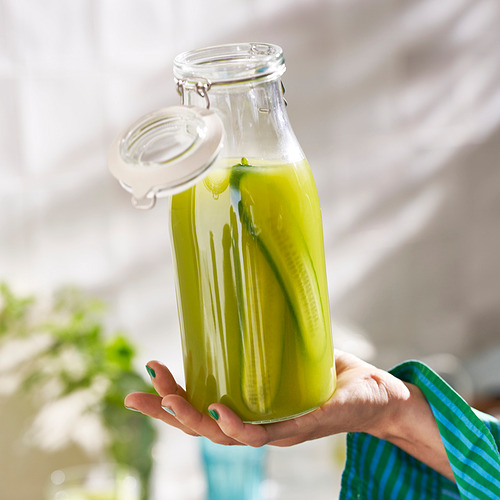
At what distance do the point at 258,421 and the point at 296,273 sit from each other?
0.36 feet

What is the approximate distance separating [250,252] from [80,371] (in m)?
0.73

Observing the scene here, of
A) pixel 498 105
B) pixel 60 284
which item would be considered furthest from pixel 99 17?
pixel 498 105

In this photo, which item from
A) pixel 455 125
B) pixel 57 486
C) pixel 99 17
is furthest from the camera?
pixel 455 125

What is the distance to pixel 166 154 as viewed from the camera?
18.3 inches

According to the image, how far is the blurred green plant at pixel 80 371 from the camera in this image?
3.81ft

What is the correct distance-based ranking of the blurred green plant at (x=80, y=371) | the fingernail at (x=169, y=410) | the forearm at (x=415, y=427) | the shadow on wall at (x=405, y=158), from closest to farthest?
the fingernail at (x=169, y=410)
the forearm at (x=415, y=427)
the blurred green plant at (x=80, y=371)
the shadow on wall at (x=405, y=158)

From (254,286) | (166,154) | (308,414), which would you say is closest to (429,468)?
(308,414)

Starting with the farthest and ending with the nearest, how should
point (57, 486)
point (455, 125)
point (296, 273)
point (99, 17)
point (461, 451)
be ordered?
point (455, 125)
point (99, 17)
point (57, 486)
point (461, 451)
point (296, 273)

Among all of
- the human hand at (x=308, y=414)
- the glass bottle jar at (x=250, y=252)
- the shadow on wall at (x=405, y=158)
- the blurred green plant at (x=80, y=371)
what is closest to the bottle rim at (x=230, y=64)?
the glass bottle jar at (x=250, y=252)

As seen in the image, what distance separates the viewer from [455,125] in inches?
59.4

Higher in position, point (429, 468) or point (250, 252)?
point (250, 252)

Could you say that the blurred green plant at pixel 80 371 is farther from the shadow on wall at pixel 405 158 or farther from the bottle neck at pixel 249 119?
the bottle neck at pixel 249 119

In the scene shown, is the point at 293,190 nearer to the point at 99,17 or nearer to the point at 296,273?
the point at 296,273

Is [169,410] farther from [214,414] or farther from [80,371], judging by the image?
[80,371]
